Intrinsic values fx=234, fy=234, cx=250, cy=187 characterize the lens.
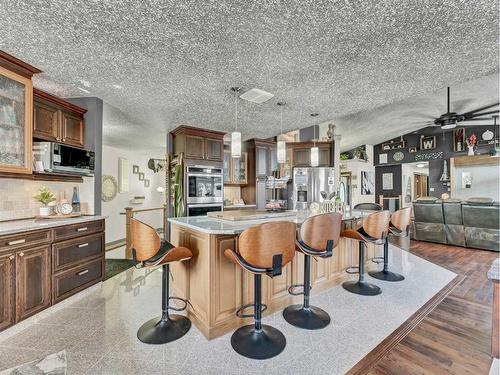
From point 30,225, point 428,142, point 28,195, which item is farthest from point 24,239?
point 428,142

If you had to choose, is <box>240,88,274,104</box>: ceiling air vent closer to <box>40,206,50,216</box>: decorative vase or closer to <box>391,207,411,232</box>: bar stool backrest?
<box>391,207,411,232</box>: bar stool backrest

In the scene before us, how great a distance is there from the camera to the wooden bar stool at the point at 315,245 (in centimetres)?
209

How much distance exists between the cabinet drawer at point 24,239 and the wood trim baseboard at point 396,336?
2867mm

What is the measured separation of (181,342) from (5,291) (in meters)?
1.56

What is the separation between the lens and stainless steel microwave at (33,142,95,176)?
263cm

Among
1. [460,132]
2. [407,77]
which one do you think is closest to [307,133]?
[407,77]

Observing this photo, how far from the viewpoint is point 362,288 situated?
112 inches

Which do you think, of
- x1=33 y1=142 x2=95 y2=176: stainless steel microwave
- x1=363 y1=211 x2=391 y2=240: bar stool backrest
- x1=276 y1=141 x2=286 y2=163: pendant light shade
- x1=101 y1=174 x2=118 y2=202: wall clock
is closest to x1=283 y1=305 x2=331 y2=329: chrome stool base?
x1=363 y1=211 x2=391 y2=240: bar stool backrest

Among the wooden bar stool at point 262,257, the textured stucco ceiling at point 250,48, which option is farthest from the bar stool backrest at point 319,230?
A: the textured stucco ceiling at point 250,48

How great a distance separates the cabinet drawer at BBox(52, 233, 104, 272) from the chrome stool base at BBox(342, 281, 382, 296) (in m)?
3.13

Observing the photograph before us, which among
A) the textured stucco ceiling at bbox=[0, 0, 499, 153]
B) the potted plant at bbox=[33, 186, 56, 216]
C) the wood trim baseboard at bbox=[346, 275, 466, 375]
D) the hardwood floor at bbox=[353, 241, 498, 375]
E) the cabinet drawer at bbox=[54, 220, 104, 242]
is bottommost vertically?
the hardwood floor at bbox=[353, 241, 498, 375]

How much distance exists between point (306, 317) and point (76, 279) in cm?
252

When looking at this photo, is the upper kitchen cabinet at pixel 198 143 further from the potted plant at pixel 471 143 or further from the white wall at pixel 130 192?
the potted plant at pixel 471 143

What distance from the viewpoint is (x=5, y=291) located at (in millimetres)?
1979
